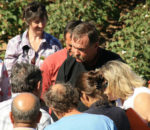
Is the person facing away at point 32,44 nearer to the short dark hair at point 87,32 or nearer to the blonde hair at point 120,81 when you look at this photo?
the short dark hair at point 87,32

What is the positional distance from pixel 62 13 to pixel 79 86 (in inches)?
179

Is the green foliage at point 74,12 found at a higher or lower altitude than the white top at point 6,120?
higher

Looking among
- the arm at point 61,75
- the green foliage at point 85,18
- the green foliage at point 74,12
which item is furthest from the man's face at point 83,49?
the green foliage at point 74,12

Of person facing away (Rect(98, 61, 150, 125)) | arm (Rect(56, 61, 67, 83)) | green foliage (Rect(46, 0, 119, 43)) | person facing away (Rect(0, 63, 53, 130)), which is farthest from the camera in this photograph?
green foliage (Rect(46, 0, 119, 43))

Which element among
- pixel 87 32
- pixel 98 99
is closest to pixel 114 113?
pixel 98 99

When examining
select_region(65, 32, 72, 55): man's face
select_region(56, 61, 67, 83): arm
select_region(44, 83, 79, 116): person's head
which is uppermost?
select_region(65, 32, 72, 55): man's face

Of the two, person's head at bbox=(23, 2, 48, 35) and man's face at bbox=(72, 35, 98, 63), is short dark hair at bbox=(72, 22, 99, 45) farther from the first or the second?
person's head at bbox=(23, 2, 48, 35)

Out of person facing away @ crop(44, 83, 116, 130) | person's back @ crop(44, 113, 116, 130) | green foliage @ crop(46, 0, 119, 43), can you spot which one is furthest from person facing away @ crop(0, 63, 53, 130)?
green foliage @ crop(46, 0, 119, 43)

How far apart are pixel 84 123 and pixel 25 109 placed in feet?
1.36

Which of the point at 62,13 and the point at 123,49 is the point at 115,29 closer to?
the point at 62,13

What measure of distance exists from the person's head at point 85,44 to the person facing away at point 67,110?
77 centimetres

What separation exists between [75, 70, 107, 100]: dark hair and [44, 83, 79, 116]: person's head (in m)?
0.18

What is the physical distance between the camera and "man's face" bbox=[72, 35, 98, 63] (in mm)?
3602

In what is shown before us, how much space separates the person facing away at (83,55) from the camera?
3.61m
